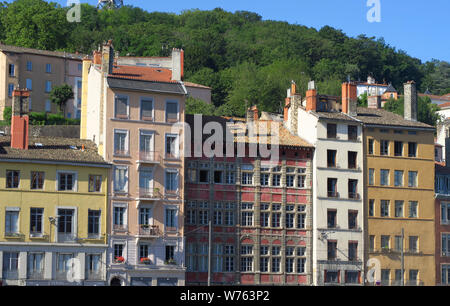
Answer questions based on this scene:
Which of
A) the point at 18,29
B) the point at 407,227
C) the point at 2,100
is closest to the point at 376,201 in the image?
the point at 407,227

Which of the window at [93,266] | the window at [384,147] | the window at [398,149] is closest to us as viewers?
the window at [93,266]

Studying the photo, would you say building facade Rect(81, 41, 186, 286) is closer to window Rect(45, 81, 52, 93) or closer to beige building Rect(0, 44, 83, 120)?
beige building Rect(0, 44, 83, 120)

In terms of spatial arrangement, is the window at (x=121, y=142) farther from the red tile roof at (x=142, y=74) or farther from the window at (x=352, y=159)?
the window at (x=352, y=159)

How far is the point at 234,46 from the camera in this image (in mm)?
141625

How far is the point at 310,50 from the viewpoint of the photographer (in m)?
138

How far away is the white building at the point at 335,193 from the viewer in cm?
6431

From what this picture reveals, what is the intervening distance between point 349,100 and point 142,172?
62.8ft

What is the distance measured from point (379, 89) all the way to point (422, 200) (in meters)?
77.8

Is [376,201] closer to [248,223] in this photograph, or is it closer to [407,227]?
[407,227]

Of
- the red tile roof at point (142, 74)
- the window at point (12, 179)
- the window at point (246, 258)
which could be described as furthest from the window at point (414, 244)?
the window at point (12, 179)

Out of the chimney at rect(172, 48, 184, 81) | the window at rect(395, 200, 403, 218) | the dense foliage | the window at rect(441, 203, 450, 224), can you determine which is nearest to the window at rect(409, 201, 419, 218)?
the window at rect(395, 200, 403, 218)

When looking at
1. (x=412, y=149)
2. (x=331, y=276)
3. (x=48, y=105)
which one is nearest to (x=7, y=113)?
(x=48, y=105)

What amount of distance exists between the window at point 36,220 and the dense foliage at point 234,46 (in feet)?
150

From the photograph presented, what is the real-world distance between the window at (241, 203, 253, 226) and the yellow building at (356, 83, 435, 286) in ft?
31.4
